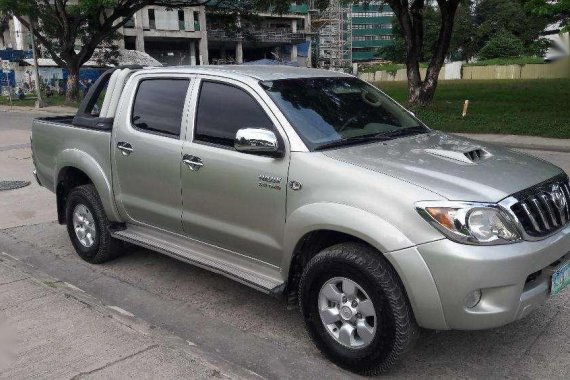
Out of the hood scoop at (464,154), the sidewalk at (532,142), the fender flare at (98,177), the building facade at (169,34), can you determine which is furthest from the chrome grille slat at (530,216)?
the building facade at (169,34)

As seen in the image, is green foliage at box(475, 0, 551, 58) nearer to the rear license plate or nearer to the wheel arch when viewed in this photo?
the rear license plate

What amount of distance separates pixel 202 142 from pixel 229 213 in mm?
595

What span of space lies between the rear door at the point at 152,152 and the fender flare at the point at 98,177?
0.09m

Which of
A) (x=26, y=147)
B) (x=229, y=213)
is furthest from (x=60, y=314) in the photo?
(x=26, y=147)

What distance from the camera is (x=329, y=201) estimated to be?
3.32m

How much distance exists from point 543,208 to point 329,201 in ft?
3.96

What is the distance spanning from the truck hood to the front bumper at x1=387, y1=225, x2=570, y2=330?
0.30 meters

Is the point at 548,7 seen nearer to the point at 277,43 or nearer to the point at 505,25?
the point at 505,25

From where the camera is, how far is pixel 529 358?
3.48m

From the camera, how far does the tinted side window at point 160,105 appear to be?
443 centimetres

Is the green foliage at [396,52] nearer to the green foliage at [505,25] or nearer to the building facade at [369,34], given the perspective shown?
the green foliage at [505,25]

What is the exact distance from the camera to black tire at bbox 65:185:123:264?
5113 millimetres

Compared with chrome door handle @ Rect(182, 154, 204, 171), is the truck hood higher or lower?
higher

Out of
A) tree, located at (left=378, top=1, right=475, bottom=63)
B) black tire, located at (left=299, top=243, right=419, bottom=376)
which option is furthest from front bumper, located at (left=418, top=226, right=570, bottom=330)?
tree, located at (left=378, top=1, right=475, bottom=63)
